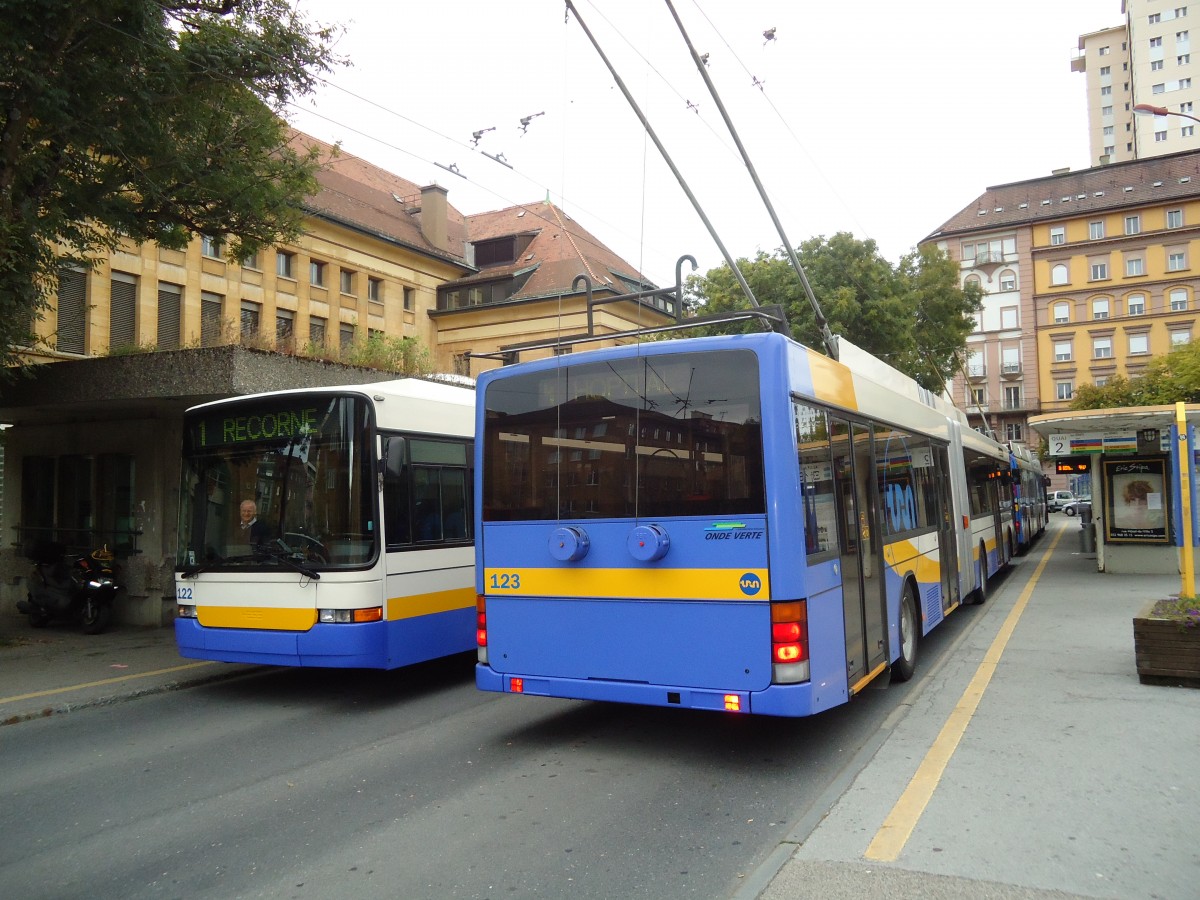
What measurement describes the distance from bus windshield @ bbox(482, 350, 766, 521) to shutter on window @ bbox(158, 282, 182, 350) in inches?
1059

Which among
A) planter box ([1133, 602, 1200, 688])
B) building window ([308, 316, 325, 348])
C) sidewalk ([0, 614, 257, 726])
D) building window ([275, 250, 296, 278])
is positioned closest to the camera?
planter box ([1133, 602, 1200, 688])

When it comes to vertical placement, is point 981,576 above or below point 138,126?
below

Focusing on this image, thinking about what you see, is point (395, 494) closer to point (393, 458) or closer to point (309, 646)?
point (393, 458)

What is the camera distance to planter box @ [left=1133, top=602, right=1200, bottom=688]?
7.73m

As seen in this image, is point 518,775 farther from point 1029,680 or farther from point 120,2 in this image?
point 120,2

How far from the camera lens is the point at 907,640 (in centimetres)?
867

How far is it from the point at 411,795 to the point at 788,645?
2.51 meters

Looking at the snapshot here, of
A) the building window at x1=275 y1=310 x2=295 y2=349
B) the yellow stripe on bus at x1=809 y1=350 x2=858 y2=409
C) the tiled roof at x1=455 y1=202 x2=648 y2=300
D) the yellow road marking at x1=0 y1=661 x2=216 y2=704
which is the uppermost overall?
the tiled roof at x1=455 y1=202 x2=648 y2=300

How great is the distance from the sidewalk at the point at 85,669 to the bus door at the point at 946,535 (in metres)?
8.12

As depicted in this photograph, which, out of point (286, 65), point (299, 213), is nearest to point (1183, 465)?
point (286, 65)

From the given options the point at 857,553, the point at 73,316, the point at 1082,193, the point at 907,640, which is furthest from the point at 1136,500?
the point at 1082,193

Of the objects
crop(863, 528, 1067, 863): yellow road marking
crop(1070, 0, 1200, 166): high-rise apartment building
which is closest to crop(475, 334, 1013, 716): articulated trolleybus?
crop(863, 528, 1067, 863): yellow road marking

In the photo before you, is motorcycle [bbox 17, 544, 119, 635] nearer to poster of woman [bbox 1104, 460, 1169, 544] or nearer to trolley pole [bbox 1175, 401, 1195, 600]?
trolley pole [bbox 1175, 401, 1195, 600]

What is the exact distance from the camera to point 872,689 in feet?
27.6
